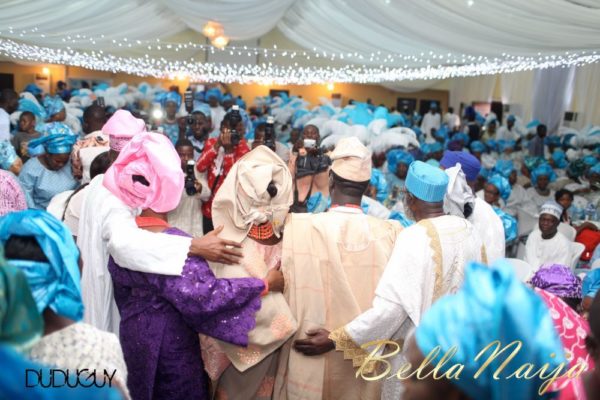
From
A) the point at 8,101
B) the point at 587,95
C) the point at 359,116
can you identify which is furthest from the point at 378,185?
the point at 587,95

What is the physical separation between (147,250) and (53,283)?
671 mm

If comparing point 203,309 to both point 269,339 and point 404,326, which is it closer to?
point 269,339

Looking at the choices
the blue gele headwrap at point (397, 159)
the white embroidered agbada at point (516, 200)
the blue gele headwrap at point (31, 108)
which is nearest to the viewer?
the blue gele headwrap at point (397, 159)

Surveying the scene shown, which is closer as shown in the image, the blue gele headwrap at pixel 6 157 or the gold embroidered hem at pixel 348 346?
the gold embroidered hem at pixel 348 346

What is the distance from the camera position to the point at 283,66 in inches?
472

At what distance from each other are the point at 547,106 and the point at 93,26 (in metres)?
10.2

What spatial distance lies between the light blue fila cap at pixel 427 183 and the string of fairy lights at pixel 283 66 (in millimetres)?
3153

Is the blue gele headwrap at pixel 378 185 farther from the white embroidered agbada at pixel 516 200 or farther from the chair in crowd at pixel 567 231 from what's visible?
the white embroidered agbada at pixel 516 200

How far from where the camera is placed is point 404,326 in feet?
8.10

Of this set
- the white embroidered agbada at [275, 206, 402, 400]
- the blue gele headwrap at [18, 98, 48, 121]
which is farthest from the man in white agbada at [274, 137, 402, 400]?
the blue gele headwrap at [18, 98, 48, 121]

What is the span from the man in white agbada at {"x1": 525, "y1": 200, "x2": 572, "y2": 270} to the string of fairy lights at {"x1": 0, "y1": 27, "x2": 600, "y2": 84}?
1.46 m

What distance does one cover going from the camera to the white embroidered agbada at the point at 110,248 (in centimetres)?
201

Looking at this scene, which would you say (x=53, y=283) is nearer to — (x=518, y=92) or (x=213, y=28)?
(x=213, y=28)

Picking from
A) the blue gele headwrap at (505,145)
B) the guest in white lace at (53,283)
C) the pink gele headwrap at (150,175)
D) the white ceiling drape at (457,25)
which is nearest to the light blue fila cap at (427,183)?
the pink gele headwrap at (150,175)
